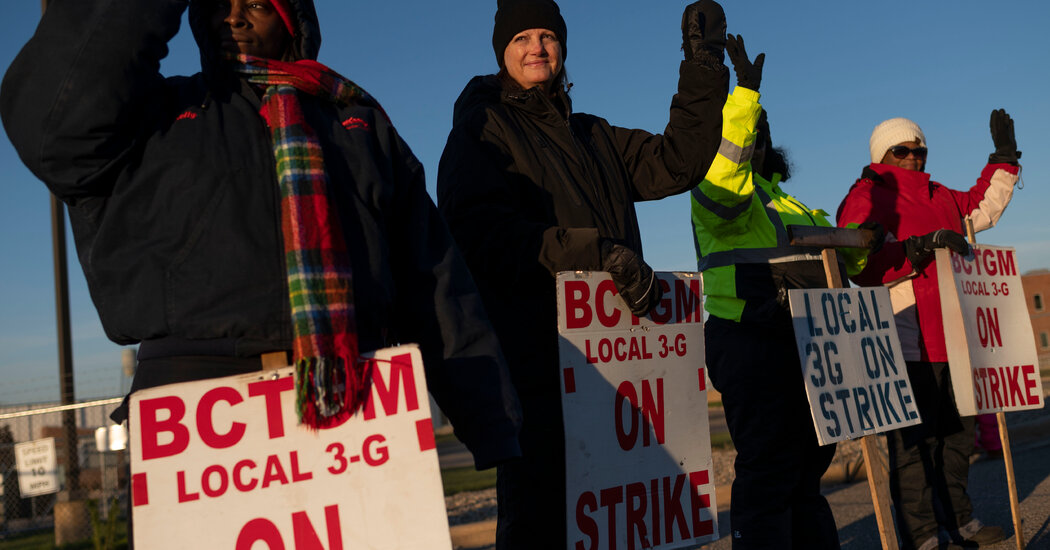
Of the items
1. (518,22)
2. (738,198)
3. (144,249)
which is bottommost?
(144,249)

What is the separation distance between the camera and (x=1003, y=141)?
247 inches

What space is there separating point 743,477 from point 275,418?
8.08 feet

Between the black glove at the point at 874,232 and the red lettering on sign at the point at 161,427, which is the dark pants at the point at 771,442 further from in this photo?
the red lettering on sign at the point at 161,427

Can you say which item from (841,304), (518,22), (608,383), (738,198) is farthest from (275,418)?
(841,304)

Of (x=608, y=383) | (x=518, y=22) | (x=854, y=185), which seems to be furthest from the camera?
(x=854, y=185)

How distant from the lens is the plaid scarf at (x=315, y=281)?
75.7 inches

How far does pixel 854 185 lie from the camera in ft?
18.0

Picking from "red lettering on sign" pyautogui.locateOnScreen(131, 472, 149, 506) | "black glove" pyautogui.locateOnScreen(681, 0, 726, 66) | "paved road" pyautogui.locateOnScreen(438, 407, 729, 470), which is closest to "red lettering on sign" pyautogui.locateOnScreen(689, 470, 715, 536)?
"black glove" pyautogui.locateOnScreen(681, 0, 726, 66)

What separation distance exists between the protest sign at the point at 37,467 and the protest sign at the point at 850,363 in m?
8.25

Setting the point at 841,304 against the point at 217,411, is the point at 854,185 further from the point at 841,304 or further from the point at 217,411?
the point at 217,411

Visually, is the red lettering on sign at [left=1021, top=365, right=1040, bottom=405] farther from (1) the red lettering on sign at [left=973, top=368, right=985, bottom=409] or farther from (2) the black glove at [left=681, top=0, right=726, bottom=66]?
(2) the black glove at [left=681, top=0, right=726, bottom=66]

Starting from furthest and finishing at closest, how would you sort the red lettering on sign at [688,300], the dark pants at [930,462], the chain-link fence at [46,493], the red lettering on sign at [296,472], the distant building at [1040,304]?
the distant building at [1040,304] → the chain-link fence at [46,493] → the dark pants at [930,462] → the red lettering on sign at [688,300] → the red lettering on sign at [296,472]

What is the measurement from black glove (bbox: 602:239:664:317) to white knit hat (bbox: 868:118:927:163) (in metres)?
3.12

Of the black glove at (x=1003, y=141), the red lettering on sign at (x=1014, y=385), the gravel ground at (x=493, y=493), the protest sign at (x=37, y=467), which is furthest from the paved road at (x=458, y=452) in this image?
the red lettering on sign at (x=1014, y=385)
